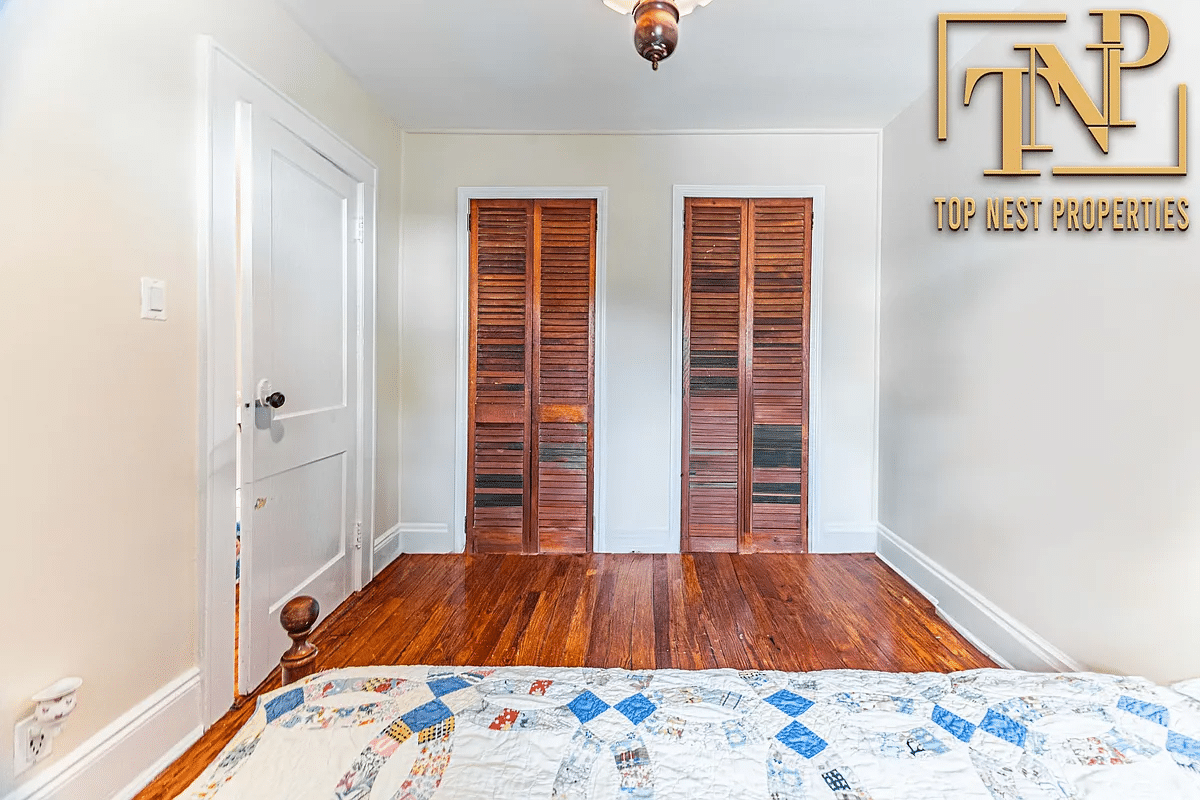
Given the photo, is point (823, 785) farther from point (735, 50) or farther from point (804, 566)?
point (735, 50)

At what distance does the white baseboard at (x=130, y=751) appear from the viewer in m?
1.23

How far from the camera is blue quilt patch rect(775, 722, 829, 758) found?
0.80 m

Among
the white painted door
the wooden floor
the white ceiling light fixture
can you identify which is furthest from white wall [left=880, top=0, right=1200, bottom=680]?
the white painted door

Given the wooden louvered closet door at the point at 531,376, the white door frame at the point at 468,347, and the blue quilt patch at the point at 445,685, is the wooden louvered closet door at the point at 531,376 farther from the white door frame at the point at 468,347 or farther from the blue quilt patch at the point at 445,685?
the blue quilt patch at the point at 445,685

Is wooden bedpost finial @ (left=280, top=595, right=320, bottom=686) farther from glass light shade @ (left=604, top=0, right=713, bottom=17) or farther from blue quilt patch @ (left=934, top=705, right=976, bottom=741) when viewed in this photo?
glass light shade @ (left=604, top=0, right=713, bottom=17)

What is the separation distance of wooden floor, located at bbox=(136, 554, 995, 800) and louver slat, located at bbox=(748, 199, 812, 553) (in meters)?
0.23

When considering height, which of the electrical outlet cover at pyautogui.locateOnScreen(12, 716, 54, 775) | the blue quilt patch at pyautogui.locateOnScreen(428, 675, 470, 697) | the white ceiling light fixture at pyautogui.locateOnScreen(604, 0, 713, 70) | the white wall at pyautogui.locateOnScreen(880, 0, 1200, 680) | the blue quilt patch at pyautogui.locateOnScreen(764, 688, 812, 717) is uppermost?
the white ceiling light fixture at pyautogui.locateOnScreen(604, 0, 713, 70)

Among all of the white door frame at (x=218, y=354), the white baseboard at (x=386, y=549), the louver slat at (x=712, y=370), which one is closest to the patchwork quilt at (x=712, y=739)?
the white door frame at (x=218, y=354)

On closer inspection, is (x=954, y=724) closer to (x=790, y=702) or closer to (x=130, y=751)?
(x=790, y=702)

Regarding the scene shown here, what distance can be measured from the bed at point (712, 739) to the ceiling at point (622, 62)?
86.5 inches

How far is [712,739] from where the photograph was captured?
32.3 inches

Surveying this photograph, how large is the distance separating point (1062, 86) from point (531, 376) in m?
2.49

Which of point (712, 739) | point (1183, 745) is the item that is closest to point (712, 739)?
point (712, 739)

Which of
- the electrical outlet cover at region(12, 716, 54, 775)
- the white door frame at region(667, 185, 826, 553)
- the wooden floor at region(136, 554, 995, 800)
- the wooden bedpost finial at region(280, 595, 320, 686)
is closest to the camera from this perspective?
the wooden bedpost finial at region(280, 595, 320, 686)
